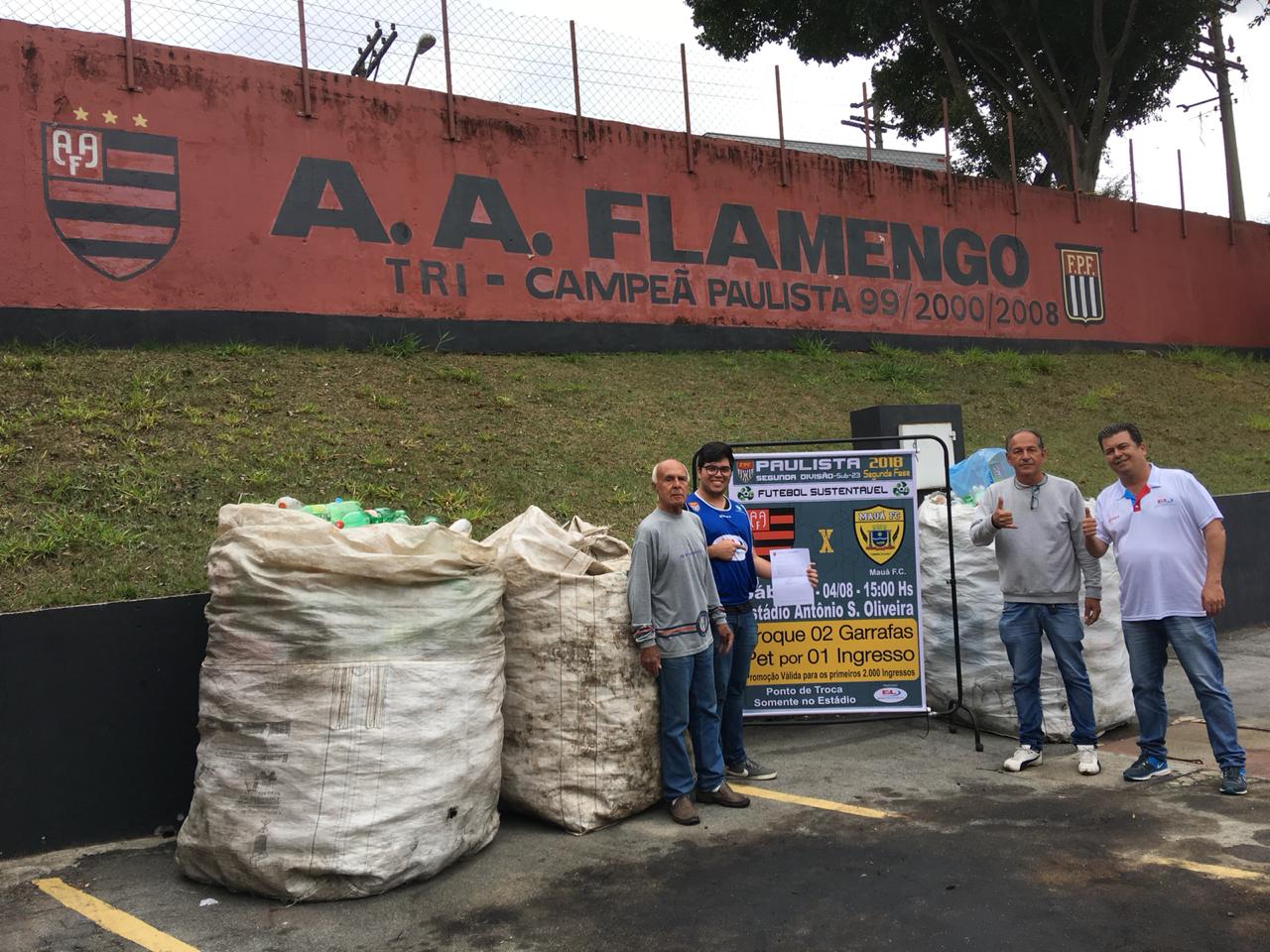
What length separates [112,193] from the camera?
32.0 ft

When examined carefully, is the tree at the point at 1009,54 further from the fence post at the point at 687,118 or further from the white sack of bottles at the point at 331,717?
the white sack of bottles at the point at 331,717

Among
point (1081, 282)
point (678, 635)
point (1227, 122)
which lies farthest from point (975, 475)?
point (1227, 122)

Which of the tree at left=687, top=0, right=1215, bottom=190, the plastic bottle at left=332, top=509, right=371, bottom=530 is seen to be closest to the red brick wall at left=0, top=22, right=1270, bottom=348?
the tree at left=687, top=0, right=1215, bottom=190

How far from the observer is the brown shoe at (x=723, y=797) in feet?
16.7

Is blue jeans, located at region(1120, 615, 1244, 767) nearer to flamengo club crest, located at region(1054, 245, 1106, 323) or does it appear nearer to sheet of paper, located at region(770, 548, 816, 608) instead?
sheet of paper, located at region(770, 548, 816, 608)

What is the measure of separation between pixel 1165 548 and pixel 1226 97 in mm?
24924

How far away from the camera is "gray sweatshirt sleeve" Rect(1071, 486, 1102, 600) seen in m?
5.60

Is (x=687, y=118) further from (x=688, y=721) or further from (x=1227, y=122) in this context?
(x=1227, y=122)

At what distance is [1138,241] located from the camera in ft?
60.7

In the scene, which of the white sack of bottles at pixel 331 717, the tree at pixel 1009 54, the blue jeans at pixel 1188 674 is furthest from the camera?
the tree at pixel 1009 54

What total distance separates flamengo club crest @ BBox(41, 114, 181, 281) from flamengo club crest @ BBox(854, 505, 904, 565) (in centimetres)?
705

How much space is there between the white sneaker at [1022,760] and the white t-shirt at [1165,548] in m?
0.87

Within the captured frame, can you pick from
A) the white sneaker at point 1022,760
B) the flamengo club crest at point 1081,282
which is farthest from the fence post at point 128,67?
the flamengo club crest at point 1081,282

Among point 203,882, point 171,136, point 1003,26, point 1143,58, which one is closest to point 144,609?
point 203,882
